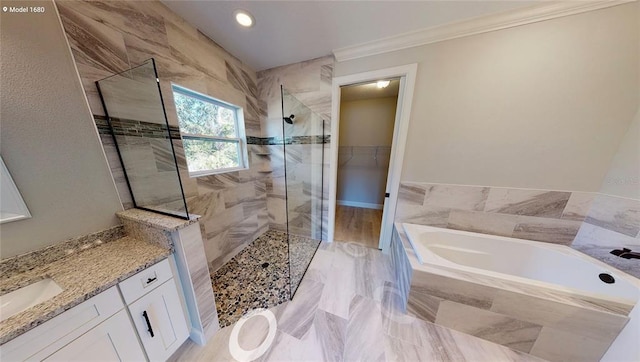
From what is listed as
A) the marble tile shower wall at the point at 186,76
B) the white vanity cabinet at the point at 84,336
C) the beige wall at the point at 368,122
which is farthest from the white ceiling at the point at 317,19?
the white vanity cabinet at the point at 84,336

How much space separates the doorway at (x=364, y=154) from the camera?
3041 millimetres

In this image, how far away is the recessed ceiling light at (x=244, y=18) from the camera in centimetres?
137

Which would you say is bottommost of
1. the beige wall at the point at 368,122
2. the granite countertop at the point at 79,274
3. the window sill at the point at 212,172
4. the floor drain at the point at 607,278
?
the floor drain at the point at 607,278

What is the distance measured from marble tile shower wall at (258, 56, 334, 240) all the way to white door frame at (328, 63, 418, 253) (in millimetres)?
84

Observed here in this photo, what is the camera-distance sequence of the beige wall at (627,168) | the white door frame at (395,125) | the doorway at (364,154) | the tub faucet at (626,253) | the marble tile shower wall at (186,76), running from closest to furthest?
the marble tile shower wall at (186,76)
the tub faucet at (626,253)
the beige wall at (627,168)
the white door frame at (395,125)
the doorway at (364,154)

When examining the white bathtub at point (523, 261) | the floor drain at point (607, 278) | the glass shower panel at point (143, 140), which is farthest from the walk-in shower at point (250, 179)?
the floor drain at point (607, 278)

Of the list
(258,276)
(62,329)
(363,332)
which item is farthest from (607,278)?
(62,329)

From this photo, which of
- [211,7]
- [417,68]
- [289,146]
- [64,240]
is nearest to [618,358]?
[417,68]

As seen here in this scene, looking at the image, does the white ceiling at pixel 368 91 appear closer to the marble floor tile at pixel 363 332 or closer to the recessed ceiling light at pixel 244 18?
the recessed ceiling light at pixel 244 18

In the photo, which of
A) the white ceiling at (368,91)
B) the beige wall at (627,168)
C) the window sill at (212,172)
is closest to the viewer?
the beige wall at (627,168)

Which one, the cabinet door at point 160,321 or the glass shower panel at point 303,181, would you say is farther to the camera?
the glass shower panel at point 303,181

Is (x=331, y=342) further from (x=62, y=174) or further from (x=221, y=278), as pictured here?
(x=62, y=174)

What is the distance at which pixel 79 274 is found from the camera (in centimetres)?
83

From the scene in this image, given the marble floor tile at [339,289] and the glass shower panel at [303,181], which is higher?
the glass shower panel at [303,181]
